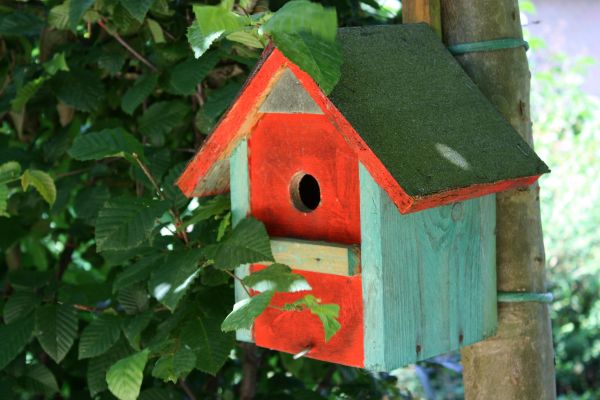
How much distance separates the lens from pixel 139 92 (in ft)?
6.89

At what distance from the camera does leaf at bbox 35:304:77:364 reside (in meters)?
2.10

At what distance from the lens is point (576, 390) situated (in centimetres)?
579

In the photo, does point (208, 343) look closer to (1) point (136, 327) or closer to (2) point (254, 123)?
(1) point (136, 327)

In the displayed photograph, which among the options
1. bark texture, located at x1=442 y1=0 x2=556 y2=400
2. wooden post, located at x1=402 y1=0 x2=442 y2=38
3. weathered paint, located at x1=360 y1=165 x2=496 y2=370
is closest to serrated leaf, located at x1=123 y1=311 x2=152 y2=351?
weathered paint, located at x1=360 y1=165 x2=496 y2=370

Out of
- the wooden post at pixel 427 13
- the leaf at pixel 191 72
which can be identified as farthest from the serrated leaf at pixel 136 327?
the wooden post at pixel 427 13

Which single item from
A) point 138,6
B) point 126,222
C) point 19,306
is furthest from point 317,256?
point 19,306

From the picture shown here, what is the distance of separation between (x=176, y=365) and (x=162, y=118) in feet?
2.38

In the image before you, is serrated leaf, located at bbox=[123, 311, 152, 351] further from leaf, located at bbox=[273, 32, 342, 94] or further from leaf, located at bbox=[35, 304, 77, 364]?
leaf, located at bbox=[273, 32, 342, 94]

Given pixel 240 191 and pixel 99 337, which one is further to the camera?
pixel 99 337

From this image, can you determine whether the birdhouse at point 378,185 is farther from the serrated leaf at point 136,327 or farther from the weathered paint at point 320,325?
the serrated leaf at point 136,327

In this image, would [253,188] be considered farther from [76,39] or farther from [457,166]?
[76,39]

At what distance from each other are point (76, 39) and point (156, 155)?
48 cm

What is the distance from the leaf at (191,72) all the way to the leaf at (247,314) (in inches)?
21.6

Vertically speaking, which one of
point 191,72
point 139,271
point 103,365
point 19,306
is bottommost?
point 103,365
